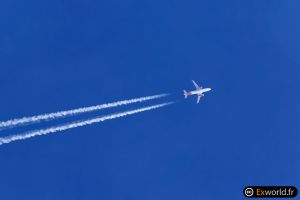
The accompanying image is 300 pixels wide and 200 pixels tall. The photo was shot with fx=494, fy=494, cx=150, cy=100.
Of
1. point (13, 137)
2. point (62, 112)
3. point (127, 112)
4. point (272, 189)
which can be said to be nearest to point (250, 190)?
point (272, 189)

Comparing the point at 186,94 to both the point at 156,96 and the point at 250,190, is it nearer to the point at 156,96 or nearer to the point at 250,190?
the point at 156,96

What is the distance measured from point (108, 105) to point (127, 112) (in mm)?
6619

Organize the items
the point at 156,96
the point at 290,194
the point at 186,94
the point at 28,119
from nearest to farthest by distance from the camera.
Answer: the point at 28,119 → the point at 290,194 → the point at 156,96 → the point at 186,94

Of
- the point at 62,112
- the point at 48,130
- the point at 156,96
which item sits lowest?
the point at 48,130

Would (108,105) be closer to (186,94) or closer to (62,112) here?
(62,112)

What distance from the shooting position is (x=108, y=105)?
527 ft

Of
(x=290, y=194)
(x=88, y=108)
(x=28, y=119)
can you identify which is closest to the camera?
(x=28, y=119)

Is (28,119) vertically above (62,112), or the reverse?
(62,112)

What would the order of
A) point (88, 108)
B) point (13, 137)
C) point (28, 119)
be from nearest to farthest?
point (13, 137)
point (28, 119)
point (88, 108)

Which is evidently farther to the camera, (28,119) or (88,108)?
(88,108)

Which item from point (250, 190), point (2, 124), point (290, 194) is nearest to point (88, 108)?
point (2, 124)

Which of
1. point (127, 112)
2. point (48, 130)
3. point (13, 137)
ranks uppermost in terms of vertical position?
point (127, 112)

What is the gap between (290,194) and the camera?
134375mm

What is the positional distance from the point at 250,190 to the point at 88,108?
5446 centimetres
